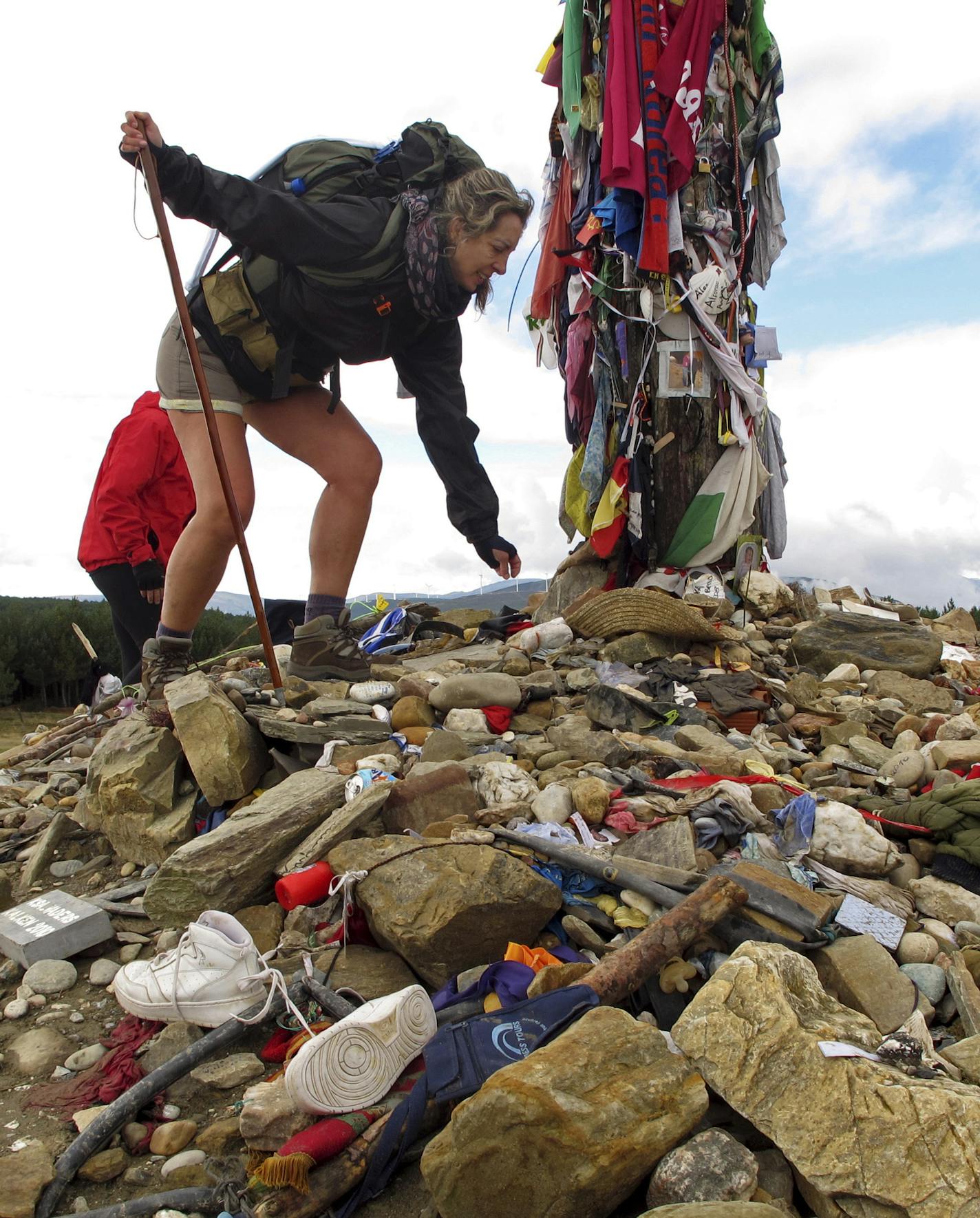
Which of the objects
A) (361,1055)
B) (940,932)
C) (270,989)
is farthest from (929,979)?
(270,989)

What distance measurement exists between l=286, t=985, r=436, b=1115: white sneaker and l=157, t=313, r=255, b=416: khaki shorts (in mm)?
2727

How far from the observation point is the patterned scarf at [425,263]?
3.65 meters

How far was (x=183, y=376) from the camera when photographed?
3896mm

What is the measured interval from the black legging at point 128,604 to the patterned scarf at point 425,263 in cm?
248

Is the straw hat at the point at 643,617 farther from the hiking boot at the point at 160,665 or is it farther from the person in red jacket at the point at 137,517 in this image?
the person in red jacket at the point at 137,517

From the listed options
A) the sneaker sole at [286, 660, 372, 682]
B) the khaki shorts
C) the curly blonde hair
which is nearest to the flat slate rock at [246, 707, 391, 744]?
the sneaker sole at [286, 660, 372, 682]

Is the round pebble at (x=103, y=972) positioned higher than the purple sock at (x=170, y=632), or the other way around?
the purple sock at (x=170, y=632)

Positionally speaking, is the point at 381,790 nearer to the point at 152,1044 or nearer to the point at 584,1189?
the point at 152,1044

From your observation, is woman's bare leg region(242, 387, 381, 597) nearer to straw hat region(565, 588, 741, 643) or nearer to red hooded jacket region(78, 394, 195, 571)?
red hooded jacket region(78, 394, 195, 571)

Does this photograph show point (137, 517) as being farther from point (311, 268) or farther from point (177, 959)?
point (177, 959)

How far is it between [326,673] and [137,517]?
154 centimetres

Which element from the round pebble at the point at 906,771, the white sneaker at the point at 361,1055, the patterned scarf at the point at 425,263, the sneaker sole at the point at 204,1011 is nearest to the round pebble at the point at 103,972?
the sneaker sole at the point at 204,1011

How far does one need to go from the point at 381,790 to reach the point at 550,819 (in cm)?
56

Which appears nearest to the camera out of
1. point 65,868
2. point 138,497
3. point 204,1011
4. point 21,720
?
point 204,1011
